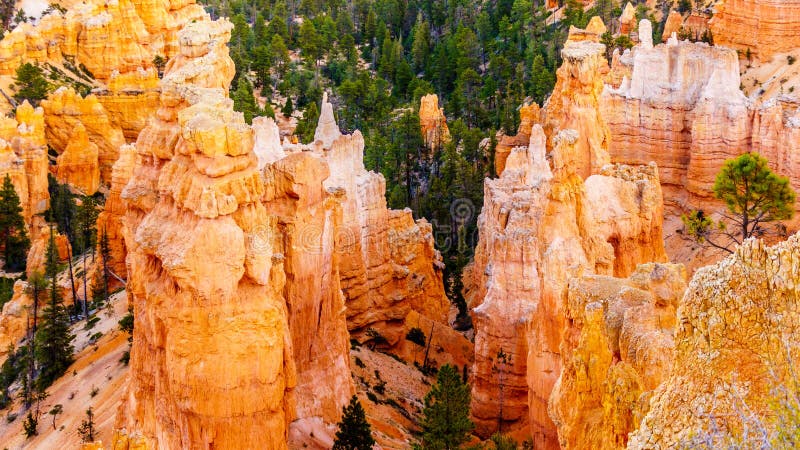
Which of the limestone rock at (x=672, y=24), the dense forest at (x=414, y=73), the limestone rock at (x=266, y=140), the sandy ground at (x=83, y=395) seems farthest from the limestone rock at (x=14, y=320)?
the limestone rock at (x=672, y=24)

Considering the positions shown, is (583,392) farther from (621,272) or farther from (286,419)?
(621,272)

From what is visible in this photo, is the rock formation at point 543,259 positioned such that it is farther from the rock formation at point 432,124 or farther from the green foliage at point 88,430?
the rock formation at point 432,124

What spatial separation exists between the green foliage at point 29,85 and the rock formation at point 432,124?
26363mm

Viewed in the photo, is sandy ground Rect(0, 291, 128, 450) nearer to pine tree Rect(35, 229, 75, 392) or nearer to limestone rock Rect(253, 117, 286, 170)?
pine tree Rect(35, 229, 75, 392)

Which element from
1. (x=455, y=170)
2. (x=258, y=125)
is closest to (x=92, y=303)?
(x=258, y=125)

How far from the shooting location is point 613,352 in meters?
→ 19.7

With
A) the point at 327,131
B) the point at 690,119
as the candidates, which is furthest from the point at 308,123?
the point at 690,119

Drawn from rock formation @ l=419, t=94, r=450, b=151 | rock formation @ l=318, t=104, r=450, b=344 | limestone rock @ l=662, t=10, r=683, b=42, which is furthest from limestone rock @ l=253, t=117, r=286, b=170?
limestone rock @ l=662, t=10, r=683, b=42

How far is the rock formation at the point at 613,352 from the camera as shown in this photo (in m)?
17.2

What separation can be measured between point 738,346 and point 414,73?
258ft

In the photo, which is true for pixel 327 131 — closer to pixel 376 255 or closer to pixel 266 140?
pixel 376 255

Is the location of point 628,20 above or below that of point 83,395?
above

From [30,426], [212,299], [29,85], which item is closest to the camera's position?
[212,299]

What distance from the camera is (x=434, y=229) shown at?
190 feet
